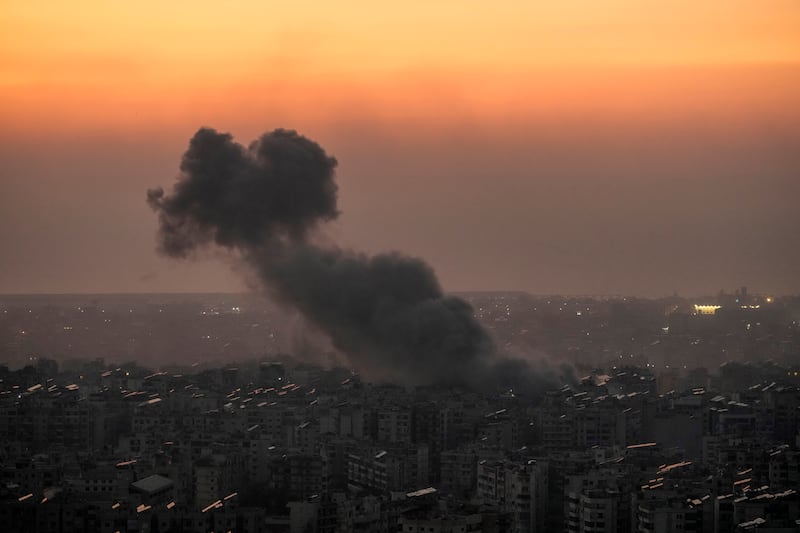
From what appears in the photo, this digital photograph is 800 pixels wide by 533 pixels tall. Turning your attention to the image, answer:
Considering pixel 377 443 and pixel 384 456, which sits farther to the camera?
pixel 377 443

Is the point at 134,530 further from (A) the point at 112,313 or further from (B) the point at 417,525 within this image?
(A) the point at 112,313

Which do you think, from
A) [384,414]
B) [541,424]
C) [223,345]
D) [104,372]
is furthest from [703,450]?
[223,345]

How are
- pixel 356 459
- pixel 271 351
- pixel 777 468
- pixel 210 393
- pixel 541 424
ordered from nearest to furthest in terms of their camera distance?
pixel 777 468 < pixel 356 459 < pixel 541 424 < pixel 210 393 < pixel 271 351

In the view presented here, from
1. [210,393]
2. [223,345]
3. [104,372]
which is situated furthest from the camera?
[223,345]
